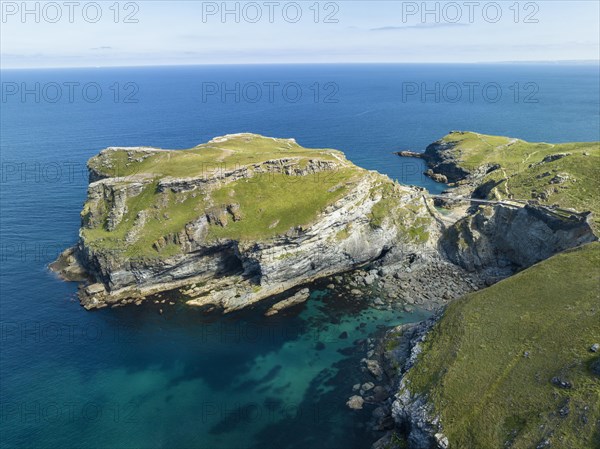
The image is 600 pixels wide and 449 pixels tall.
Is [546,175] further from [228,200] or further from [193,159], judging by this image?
[193,159]

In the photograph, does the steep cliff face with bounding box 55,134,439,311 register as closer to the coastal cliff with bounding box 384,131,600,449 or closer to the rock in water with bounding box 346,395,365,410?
the coastal cliff with bounding box 384,131,600,449

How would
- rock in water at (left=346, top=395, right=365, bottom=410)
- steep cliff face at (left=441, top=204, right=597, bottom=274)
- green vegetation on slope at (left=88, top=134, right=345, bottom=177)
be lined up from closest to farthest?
rock in water at (left=346, top=395, right=365, bottom=410) < steep cliff face at (left=441, top=204, right=597, bottom=274) < green vegetation on slope at (left=88, top=134, right=345, bottom=177)

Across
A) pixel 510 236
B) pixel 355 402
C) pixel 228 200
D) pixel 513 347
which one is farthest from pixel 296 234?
pixel 510 236

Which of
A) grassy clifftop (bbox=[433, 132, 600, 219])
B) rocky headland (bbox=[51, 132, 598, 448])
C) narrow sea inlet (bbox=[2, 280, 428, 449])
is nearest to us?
narrow sea inlet (bbox=[2, 280, 428, 449])

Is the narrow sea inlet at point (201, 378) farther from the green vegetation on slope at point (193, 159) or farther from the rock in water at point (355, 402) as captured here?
the green vegetation on slope at point (193, 159)

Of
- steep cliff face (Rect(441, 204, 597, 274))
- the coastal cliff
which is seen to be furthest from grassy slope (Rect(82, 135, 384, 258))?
the coastal cliff

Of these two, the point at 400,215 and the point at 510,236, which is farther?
the point at 400,215

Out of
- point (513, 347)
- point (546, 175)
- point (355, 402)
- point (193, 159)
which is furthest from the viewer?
point (193, 159)
